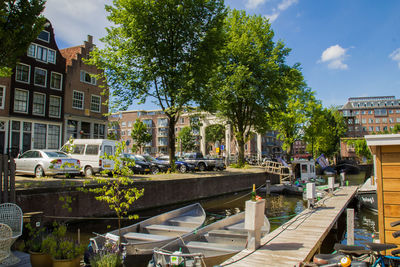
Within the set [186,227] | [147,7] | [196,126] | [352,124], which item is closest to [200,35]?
[147,7]

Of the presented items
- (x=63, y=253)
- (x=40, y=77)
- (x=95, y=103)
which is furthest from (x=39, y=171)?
(x=95, y=103)

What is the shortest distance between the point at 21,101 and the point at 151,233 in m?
23.1

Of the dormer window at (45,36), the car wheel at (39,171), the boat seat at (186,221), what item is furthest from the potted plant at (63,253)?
the dormer window at (45,36)

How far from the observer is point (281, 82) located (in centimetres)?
3225

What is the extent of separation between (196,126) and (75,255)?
20267 mm

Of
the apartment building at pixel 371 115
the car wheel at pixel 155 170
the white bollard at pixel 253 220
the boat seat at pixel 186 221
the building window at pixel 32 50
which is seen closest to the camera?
the white bollard at pixel 253 220

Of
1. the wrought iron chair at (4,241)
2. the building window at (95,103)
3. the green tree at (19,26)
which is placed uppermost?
the building window at (95,103)

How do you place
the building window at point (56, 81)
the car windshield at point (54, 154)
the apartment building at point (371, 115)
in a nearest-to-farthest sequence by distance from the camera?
the car windshield at point (54, 154) < the building window at point (56, 81) < the apartment building at point (371, 115)

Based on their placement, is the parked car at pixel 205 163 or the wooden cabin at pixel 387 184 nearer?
the wooden cabin at pixel 387 184

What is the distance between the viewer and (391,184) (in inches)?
238

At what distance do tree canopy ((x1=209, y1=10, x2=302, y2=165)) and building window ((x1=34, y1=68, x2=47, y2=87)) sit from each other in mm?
16871

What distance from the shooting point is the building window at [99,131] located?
1317 inches

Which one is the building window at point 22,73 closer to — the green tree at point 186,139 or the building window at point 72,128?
the building window at point 72,128

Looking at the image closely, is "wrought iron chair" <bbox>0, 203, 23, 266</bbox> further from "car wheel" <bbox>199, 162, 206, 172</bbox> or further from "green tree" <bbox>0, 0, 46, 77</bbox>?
"car wheel" <bbox>199, 162, 206, 172</bbox>
